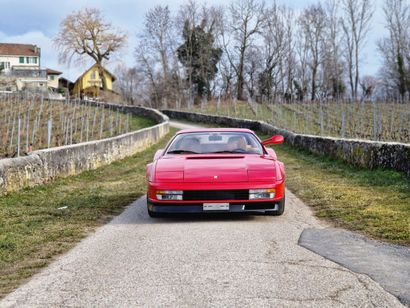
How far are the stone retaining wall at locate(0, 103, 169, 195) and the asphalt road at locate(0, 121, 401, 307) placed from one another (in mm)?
3980

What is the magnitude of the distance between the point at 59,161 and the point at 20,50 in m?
104

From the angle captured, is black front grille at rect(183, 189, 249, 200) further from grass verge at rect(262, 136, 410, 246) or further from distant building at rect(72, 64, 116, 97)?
distant building at rect(72, 64, 116, 97)

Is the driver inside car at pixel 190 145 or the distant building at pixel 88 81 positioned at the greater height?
the distant building at pixel 88 81

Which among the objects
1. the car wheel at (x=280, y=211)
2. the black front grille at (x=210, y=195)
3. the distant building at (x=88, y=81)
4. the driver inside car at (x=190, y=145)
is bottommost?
the car wheel at (x=280, y=211)

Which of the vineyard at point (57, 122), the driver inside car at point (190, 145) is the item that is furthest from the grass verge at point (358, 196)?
the vineyard at point (57, 122)

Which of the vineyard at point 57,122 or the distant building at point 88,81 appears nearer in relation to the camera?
the vineyard at point 57,122

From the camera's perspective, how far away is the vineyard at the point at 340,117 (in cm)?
2414

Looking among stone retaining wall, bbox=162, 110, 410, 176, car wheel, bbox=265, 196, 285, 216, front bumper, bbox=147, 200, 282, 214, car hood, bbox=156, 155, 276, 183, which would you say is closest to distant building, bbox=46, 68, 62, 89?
stone retaining wall, bbox=162, 110, 410, 176

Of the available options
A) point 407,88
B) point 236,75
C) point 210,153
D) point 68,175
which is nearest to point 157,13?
point 236,75

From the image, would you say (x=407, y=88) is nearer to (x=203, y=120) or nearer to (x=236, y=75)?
(x=236, y=75)

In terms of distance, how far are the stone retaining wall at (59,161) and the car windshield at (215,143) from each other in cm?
325

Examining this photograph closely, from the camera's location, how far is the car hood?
23.8 ft

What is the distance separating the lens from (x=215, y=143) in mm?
8672

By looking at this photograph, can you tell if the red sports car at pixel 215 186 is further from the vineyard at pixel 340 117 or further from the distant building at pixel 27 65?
the distant building at pixel 27 65
